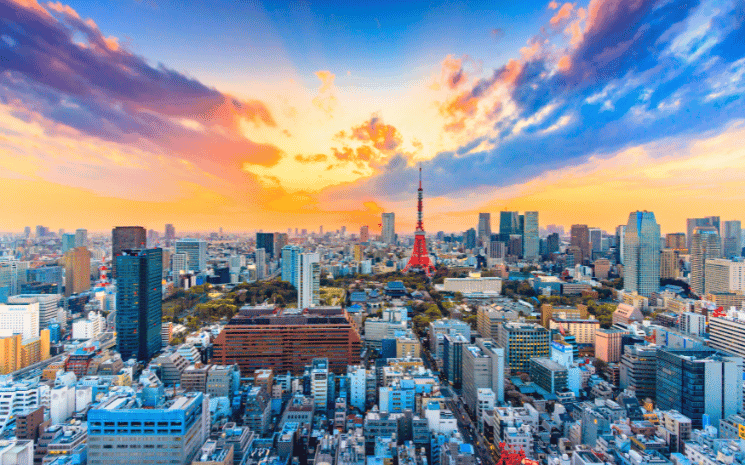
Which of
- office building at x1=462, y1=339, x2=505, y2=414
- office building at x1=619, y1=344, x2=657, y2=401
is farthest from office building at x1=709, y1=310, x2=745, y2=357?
office building at x1=462, y1=339, x2=505, y2=414

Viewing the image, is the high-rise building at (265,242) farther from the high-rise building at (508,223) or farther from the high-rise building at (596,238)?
the high-rise building at (596,238)

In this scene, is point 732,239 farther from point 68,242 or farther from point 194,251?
point 68,242

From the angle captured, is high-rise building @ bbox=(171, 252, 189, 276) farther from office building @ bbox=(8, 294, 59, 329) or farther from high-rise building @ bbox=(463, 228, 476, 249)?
high-rise building @ bbox=(463, 228, 476, 249)

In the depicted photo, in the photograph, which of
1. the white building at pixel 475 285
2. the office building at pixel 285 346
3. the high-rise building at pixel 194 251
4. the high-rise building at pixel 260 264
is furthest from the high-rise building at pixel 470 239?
the office building at pixel 285 346

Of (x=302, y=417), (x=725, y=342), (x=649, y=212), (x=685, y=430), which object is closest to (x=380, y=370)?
(x=302, y=417)

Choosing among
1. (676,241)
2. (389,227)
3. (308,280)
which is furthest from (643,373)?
(389,227)

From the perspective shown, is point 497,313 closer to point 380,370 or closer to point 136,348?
point 380,370
